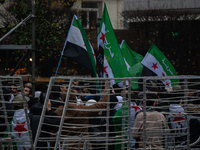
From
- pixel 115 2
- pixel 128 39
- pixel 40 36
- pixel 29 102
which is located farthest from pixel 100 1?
pixel 29 102

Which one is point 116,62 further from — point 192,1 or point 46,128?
point 192,1

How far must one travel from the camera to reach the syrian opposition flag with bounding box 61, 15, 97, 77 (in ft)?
21.1

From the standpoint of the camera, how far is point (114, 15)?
23.7m

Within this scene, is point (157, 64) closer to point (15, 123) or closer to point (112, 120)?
point (112, 120)

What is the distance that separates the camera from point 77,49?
6469 mm

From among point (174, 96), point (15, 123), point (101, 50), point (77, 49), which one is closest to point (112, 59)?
point (101, 50)

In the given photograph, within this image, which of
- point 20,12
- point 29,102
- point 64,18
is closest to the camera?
point 29,102

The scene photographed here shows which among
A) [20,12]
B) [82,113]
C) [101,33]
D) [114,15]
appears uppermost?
[114,15]

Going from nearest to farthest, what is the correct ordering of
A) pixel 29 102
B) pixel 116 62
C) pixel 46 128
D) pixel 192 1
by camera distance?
pixel 46 128 < pixel 29 102 < pixel 116 62 < pixel 192 1

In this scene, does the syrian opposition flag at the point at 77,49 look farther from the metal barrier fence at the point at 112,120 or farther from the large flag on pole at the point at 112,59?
the metal barrier fence at the point at 112,120

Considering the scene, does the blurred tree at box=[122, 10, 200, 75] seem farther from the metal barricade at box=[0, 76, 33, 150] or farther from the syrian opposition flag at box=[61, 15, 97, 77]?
the metal barricade at box=[0, 76, 33, 150]

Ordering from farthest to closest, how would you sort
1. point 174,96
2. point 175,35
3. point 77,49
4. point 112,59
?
point 175,35 < point 77,49 < point 112,59 < point 174,96

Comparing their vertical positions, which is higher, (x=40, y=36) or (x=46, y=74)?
(x=40, y=36)

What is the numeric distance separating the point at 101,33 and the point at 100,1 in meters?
18.5
